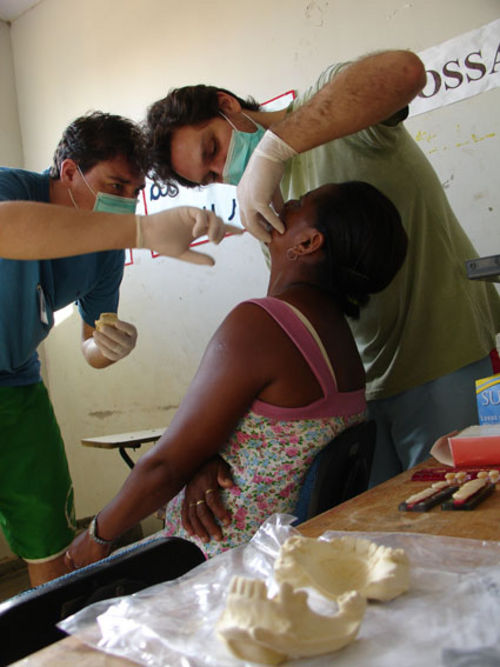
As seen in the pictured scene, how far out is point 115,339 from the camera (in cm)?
175

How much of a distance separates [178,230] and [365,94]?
0.48m

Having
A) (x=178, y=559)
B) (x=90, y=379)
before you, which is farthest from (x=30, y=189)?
(x=90, y=379)

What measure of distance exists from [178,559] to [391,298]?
2.95ft

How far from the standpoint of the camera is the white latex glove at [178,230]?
120cm

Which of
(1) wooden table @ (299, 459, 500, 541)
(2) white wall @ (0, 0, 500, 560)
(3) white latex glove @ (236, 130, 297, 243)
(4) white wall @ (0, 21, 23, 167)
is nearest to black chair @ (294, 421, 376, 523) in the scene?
(1) wooden table @ (299, 459, 500, 541)

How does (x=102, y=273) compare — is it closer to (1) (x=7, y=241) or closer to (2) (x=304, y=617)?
(1) (x=7, y=241)

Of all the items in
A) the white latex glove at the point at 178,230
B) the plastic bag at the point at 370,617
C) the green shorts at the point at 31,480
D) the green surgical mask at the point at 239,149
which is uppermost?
the green surgical mask at the point at 239,149

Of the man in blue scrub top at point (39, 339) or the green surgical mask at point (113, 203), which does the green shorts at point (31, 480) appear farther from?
the green surgical mask at point (113, 203)

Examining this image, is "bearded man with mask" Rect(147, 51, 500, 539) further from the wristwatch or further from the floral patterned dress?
the wristwatch

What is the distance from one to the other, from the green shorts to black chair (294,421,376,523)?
40.1 inches

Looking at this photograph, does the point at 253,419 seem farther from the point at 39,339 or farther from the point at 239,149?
the point at 39,339

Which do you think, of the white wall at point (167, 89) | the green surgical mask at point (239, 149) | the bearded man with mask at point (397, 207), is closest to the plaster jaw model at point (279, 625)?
the bearded man with mask at point (397, 207)

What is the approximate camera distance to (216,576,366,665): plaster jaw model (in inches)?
15.2

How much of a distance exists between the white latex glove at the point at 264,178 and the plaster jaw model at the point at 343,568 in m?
0.90
